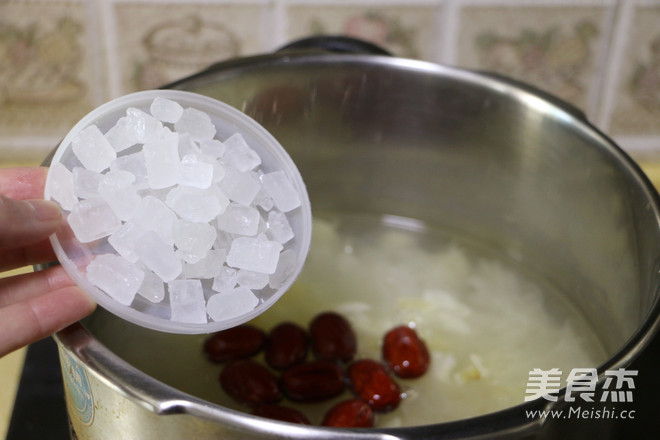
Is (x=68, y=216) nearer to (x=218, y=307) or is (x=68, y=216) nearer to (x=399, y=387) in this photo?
(x=218, y=307)

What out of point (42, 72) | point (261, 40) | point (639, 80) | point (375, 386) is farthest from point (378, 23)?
point (375, 386)

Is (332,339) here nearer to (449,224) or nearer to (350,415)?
(350,415)

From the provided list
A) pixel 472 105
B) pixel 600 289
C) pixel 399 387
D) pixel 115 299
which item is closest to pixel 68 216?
pixel 115 299

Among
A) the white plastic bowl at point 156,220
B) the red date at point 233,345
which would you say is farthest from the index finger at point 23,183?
the red date at point 233,345

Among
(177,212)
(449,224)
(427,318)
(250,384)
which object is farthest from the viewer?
(449,224)

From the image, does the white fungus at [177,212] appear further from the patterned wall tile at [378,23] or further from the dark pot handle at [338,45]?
the patterned wall tile at [378,23]

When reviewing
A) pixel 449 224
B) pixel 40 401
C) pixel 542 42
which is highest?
pixel 542 42

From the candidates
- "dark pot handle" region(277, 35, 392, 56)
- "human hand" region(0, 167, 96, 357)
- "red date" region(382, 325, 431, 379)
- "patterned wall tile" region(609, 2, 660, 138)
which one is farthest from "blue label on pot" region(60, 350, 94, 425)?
"patterned wall tile" region(609, 2, 660, 138)
